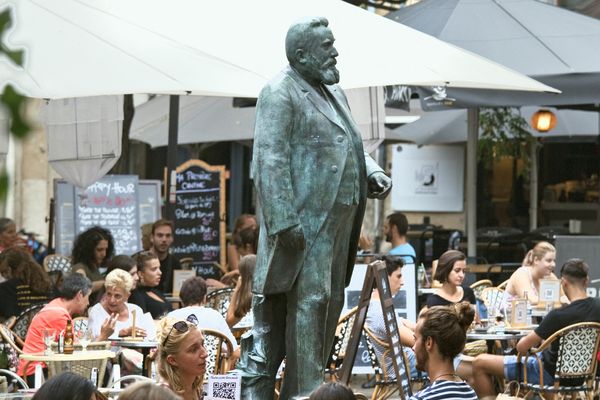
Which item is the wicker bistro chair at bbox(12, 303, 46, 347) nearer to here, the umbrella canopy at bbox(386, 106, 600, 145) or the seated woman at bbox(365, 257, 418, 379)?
the seated woman at bbox(365, 257, 418, 379)

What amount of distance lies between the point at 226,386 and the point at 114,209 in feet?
36.3

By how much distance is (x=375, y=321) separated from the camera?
9.98 m

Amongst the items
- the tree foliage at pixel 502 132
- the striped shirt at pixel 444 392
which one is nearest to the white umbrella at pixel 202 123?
the tree foliage at pixel 502 132

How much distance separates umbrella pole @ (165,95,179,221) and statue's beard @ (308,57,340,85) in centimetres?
856

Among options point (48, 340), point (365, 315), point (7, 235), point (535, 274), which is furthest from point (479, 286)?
point (48, 340)

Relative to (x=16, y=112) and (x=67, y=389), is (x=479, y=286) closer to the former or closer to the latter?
(x=67, y=389)

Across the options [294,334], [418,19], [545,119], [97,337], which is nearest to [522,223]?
[545,119]

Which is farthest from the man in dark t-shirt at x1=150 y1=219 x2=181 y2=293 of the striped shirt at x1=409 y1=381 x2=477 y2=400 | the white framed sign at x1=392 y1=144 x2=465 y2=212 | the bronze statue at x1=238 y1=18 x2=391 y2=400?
the white framed sign at x1=392 y1=144 x2=465 y2=212

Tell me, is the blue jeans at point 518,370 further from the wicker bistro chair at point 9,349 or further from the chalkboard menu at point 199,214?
the chalkboard menu at point 199,214

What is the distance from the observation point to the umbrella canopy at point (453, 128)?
67.4 ft

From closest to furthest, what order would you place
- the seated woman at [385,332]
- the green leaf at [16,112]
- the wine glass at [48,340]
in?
the green leaf at [16,112] < the wine glass at [48,340] < the seated woman at [385,332]

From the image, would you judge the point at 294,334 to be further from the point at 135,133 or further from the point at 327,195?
the point at 135,133

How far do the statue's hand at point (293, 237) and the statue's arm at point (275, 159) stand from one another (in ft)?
0.07

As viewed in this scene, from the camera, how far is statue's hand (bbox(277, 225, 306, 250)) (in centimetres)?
650
